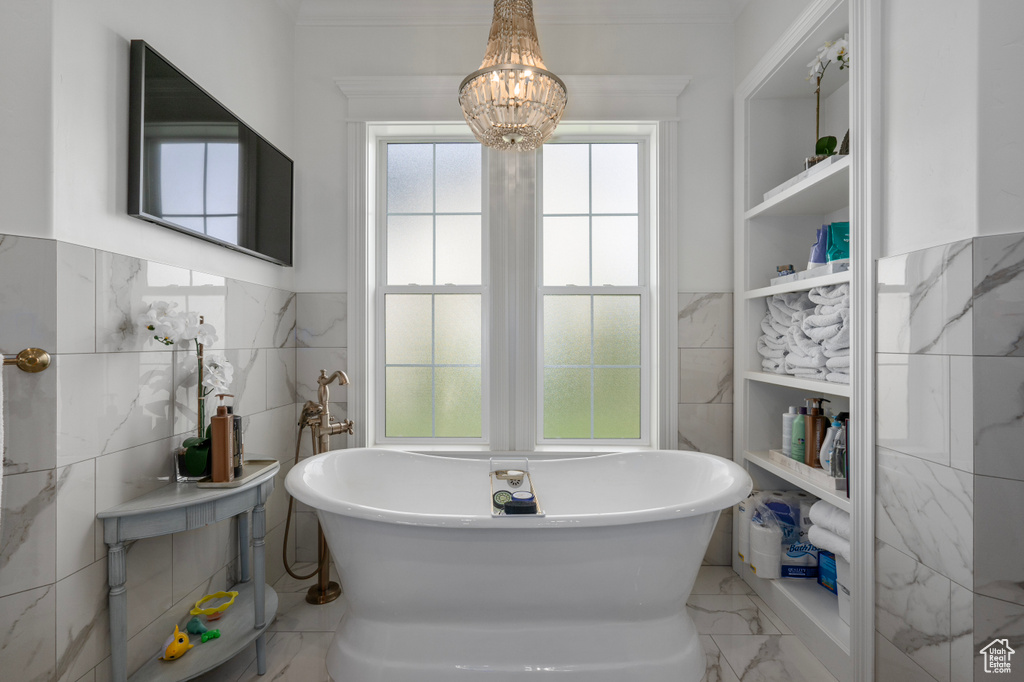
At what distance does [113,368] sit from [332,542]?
2.61ft

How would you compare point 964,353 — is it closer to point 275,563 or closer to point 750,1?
point 750,1

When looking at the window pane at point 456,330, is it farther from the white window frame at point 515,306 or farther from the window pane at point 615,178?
the window pane at point 615,178

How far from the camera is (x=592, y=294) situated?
252 cm

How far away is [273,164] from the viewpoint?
214 centimetres

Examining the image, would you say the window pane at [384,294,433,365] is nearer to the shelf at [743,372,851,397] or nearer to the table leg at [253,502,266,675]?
the table leg at [253,502,266,675]

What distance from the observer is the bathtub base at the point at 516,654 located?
1.52 meters

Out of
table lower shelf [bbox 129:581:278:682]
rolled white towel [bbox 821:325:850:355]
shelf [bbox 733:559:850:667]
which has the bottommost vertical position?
shelf [bbox 733:559:850:667]

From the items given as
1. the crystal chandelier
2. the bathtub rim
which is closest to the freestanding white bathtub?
the bathtub rim

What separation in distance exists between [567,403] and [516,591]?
45.8 inches

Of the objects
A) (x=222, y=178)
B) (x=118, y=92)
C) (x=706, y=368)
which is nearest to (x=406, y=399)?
(x=222, y=178)

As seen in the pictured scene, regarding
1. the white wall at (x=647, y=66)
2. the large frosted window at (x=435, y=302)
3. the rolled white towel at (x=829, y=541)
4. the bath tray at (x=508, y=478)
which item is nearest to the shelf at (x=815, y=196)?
the white wall at (x=647, y=66)

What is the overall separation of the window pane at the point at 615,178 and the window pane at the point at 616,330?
48 cm

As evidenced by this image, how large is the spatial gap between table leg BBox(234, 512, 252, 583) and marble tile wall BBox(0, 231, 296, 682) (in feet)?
0.39

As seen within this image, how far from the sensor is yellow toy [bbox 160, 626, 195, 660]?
1466mm
